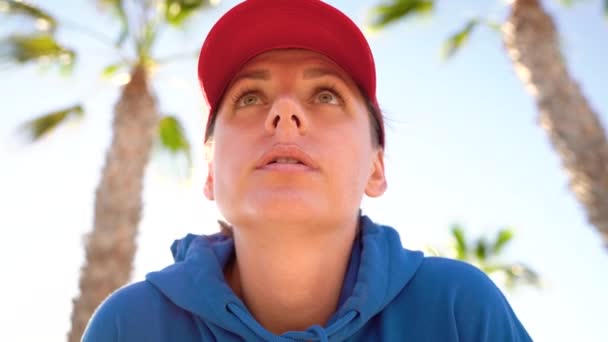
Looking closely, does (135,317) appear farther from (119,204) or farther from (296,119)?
(119,204)

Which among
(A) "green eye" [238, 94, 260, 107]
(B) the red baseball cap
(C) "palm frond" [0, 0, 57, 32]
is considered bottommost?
(A) "green eye" [238, 94, 260, 107]

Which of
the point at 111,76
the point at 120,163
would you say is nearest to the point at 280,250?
the point at 120,163

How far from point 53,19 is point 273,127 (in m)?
9.11

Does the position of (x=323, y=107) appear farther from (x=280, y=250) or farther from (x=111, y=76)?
(x=111, y=76)

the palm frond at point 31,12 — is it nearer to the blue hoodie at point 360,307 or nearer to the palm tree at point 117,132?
the palm tree at point 117,132

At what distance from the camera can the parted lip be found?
1897mm

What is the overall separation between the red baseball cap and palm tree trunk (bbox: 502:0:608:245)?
6.88 metres

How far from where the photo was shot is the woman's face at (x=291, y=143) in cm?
189

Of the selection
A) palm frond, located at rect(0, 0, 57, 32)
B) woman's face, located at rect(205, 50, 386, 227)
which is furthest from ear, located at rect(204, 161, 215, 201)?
palm frond, located at rect(0, 0, 57, 32)

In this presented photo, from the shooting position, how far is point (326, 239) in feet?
6.82

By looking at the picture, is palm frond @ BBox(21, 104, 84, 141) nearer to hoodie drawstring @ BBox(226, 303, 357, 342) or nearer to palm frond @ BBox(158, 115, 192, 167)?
palm frond @ BBox(158, 115, 192, 167)

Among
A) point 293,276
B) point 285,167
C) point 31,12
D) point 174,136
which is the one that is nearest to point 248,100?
point 285,167

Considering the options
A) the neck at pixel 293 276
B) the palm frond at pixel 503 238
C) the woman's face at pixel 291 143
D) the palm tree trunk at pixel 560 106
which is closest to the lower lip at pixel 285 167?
the woman's face at pixel 291 143

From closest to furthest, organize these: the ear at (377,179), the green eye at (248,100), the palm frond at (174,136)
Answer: the green eye at (248,100), the ear at (377,179), the palm frond at (174,136)
